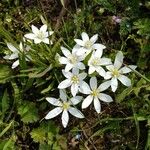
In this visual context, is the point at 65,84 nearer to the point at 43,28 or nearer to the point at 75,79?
the point at 75,79

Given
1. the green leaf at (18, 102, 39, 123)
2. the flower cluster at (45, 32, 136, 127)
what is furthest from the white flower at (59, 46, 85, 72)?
the green leaf at (18, 102, 39, 123)

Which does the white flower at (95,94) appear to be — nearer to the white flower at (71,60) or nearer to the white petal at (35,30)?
the white flower at (71,60)

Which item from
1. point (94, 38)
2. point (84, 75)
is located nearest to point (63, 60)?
point (84, 75)

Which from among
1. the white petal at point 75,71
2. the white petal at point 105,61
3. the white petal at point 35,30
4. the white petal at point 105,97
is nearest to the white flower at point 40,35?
the white petal at point 35,30

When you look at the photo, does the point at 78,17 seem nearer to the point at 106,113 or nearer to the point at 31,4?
the point at 31,4

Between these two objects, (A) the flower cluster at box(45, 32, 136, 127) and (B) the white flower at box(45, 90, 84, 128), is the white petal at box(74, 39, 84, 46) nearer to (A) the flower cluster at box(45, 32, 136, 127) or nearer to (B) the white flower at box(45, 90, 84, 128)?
(A) the flower cluster at box(45, 32, 136, 127)

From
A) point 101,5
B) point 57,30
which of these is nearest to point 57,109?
point 57,30
